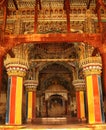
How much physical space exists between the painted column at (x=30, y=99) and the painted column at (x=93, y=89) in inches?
222

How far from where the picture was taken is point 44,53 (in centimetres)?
1440

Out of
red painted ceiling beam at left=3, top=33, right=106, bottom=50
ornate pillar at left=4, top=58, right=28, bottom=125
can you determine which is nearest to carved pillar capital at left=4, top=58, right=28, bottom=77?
ornate pillar at left=4, top=58, right=28, bottom=125

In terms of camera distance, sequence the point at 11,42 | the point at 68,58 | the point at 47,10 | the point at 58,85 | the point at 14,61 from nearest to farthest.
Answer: the point at 11,42, the point at 14,61, the point at 47,10, the point at 68,58, the point at 58,85

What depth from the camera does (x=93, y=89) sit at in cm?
938

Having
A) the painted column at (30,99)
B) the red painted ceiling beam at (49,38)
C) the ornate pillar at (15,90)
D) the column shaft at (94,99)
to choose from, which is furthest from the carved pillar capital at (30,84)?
the red painted ceiling beam at (49,38)

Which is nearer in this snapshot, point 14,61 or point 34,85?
point 14,61

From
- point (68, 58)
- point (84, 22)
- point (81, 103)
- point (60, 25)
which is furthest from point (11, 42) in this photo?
point (81, 103)

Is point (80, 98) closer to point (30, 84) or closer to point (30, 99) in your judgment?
point (30, 99)

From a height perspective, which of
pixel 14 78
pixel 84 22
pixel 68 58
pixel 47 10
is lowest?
pixel 14 78

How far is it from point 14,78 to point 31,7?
11.5ft

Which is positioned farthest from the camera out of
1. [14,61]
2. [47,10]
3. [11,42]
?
[47,10]

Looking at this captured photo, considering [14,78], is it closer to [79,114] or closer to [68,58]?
[68,58]

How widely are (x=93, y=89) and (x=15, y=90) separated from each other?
11.4ft


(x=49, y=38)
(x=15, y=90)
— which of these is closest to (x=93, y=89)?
(x=15, y=90)
